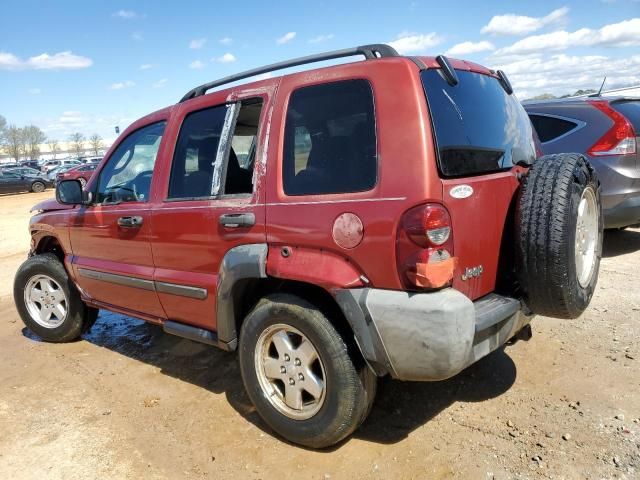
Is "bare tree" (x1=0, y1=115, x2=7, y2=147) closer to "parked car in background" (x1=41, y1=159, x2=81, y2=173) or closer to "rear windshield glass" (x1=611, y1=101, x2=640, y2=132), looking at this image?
"parked car in background" (x1=41, y1=159, x2=81, y2=173)

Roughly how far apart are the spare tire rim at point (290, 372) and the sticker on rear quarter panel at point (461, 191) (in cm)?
106

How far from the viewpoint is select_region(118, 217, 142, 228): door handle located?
3578 mm

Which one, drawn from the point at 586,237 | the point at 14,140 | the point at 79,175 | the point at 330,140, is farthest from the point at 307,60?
the point at 14,140

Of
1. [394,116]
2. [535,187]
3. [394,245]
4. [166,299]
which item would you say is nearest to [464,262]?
[394,245]

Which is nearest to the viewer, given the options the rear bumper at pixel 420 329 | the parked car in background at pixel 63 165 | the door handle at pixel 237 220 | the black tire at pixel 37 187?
the rear bumper at pixel 420 329

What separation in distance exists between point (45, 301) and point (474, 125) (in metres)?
4.08

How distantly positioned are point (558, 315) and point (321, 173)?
1.42 metres

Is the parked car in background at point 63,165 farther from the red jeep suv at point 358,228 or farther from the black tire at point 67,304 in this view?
the red jeep suv at point 358,228

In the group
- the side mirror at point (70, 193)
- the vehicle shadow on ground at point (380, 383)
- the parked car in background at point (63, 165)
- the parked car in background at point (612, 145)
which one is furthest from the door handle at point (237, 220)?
the parked car in background at point (63, 165)

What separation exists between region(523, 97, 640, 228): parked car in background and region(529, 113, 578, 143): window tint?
0.01m

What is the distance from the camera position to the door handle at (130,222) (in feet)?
11.7

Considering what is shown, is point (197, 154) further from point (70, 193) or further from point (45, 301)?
point (45, 301)

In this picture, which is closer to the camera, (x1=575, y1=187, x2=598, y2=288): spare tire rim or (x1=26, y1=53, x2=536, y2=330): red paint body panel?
(x1=26, y1=53, x2=536, y2=330): red paint body panel

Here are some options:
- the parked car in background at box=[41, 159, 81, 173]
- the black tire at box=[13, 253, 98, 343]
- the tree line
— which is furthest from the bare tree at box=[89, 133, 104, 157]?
the black tire at box=[13, 253, 98, 343]
